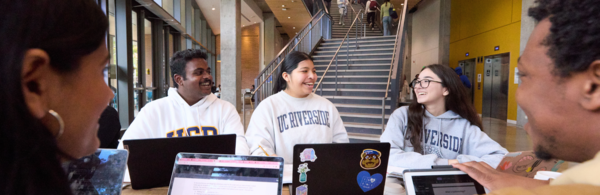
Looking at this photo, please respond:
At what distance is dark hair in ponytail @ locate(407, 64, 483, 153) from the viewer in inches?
83.4

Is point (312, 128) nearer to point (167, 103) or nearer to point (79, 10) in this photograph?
point (167, 103)

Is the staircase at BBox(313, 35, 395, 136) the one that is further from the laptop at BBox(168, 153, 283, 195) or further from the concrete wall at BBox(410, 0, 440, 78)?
the laptop at BBox(168, 153, 283, 195)

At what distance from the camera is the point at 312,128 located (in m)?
2.31

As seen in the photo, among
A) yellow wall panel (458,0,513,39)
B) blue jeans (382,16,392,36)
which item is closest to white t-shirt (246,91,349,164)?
yellow wall panel (458,0,513,39)

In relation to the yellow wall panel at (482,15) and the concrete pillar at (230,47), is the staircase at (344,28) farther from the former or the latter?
the concrete pillar at (230,47)

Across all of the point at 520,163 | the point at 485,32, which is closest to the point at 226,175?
the point at 520,163

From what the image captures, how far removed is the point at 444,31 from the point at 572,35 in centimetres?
1246

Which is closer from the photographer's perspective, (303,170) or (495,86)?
(303,170)

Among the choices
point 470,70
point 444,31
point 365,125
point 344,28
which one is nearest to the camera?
point 365,125

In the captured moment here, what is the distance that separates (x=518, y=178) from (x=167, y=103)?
6.91ft

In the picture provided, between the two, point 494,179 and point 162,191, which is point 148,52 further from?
point 494,179

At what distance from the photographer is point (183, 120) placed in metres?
2.26

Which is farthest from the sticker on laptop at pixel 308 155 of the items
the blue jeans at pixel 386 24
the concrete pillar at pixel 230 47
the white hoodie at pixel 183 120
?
the blue jeans at pixel 386 24

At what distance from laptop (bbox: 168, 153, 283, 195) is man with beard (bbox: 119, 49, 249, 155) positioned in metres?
→ 1.03
